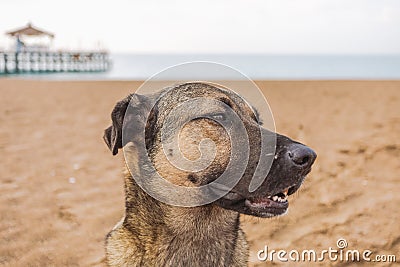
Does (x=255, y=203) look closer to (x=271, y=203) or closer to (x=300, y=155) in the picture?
(x=271, y=203)

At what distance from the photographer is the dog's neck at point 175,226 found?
332cm

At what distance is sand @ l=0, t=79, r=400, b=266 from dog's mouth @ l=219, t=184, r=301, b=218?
38.8 inches

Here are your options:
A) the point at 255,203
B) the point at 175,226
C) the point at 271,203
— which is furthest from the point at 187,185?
the point at 271,203

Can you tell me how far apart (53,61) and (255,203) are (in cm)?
5251

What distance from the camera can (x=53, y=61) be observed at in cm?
5228

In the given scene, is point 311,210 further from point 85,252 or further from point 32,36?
point 32,36

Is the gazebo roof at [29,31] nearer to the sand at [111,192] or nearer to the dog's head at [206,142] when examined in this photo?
the sand at [111,192]

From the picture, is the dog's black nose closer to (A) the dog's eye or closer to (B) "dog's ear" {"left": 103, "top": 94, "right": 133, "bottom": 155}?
(A) the dog's eye

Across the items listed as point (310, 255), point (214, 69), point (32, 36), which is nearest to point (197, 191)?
point (214, 69)

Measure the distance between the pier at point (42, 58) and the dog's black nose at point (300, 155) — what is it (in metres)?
40.3

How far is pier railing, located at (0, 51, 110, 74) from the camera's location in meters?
47.2

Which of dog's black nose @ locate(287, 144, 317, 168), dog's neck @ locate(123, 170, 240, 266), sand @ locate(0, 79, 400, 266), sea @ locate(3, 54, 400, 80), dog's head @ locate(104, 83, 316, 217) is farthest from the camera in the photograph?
sea @ locate(3, 54, 400, 80)

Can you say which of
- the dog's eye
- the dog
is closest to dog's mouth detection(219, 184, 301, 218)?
the dog

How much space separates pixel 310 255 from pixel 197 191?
2.30m
